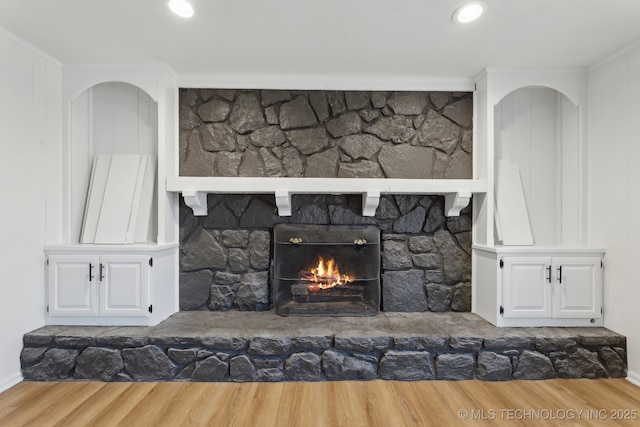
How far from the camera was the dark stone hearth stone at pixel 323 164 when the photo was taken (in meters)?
2.85

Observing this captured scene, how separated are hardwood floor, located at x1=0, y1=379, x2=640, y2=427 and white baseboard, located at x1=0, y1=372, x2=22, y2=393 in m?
0.04

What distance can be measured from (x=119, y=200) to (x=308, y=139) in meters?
1.57

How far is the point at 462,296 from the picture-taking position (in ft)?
9.34

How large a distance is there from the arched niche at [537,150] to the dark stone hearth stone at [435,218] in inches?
17.6

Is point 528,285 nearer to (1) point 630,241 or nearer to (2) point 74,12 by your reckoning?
(1) point 630,241

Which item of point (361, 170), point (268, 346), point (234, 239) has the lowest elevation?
point (268, 346)

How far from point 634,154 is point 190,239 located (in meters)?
3.25

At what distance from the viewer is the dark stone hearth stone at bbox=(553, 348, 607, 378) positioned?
2.28 metres

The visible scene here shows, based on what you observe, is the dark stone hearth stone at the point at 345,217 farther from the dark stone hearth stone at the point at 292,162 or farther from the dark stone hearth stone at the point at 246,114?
the dark stone hearth stone at the point at 246,114

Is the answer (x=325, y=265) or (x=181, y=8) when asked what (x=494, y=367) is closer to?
(x=325, y=265)

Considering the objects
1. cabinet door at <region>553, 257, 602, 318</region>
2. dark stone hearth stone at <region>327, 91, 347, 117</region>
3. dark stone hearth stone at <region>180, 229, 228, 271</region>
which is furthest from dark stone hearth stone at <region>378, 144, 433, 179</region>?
dark stone hearth stone at <region>180, 229, 228, 271</region>

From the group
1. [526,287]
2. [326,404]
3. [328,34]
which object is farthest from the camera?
[526,287]

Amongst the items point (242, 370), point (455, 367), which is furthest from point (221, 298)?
point (455, 367)

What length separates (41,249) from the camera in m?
2.43
